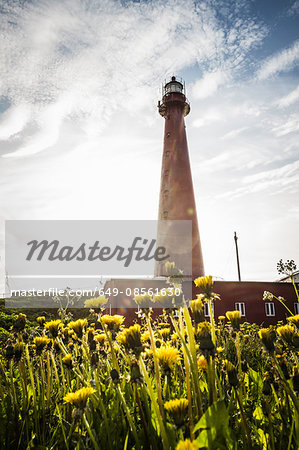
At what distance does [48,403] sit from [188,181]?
17408 mm

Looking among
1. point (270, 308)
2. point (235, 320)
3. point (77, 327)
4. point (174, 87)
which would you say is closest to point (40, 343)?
point (77, 327)

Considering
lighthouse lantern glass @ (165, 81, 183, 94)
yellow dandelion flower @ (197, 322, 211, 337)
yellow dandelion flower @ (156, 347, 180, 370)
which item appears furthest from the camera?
lighthouse lantern glass @ (165, 81, 183, 94)

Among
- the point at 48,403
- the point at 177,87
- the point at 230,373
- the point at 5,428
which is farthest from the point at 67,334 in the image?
the point at 177,87

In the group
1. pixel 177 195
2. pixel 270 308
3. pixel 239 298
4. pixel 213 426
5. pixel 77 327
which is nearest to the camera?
pixel 213 426

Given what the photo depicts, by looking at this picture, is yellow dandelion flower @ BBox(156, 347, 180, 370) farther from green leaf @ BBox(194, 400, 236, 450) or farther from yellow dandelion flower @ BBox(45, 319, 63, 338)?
yellow dandelion flower @ BBox(45, 319, 63, 338)

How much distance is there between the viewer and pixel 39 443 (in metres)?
1.54

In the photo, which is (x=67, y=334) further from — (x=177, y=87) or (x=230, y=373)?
(x=177, y=87)

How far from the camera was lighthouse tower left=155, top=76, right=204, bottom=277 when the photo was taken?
56.7 feet

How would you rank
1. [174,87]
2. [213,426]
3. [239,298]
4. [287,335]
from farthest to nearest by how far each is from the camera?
[174,87] → [239,298] → [287,335] → [213,426]

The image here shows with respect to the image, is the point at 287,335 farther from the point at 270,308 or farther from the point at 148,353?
the point at 270,308

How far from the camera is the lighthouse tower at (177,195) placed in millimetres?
17281

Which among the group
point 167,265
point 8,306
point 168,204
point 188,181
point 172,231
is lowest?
point 8,306

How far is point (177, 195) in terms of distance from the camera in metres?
18.0

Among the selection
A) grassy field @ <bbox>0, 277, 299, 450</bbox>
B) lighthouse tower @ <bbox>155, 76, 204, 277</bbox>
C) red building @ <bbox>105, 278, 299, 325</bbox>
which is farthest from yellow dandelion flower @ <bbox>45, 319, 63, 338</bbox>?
red building @ <bbox>105, 278, 299, 325</bbox>
